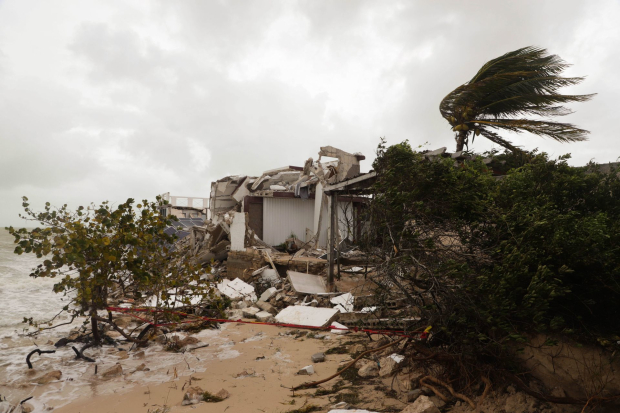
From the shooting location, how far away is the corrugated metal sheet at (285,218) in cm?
1631

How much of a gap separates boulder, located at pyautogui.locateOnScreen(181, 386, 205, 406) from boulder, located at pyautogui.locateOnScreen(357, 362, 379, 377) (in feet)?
6.24

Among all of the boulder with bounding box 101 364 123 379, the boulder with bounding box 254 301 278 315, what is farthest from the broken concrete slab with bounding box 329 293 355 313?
the boulder with bounding box 101 364 123 379

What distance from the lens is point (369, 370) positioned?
4.96 meters

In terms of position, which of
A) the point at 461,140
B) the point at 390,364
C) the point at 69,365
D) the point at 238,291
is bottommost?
the point at 69,365

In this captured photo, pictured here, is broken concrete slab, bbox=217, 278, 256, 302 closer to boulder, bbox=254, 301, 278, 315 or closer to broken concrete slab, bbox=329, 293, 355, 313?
boulder, bbox=254, 301, 278, 315

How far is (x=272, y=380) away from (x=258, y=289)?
20.2ft

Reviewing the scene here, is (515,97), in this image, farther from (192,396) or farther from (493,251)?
(192,396)

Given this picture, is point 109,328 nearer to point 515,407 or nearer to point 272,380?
point 272,380

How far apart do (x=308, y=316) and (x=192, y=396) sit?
3630 mm

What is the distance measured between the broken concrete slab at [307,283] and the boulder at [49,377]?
5.29 m

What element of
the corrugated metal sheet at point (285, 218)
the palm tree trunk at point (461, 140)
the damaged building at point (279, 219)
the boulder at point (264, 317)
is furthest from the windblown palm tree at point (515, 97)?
the boulder at point (264, 317)

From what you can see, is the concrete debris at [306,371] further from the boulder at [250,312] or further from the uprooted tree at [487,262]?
→ the boulder at [250,312]

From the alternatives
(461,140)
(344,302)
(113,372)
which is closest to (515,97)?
(461,140)

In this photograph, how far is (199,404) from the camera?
4.49 metres
